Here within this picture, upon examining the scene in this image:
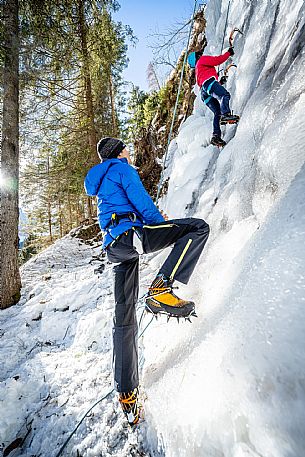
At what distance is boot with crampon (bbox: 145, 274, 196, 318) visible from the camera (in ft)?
6.46

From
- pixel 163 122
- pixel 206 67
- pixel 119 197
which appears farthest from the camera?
pixel 163 122

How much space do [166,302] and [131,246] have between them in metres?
0.56

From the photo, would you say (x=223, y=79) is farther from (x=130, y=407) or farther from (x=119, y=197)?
(x=130, y=407)

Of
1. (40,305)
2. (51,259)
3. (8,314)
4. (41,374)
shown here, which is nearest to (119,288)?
(41,374)

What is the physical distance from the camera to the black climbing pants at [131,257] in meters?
2.05

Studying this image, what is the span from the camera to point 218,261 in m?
2.43

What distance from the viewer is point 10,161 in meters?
5.65

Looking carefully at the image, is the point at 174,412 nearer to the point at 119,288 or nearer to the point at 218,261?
the point at 119,288

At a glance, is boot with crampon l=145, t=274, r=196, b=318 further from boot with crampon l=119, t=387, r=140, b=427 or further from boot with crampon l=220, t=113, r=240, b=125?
boot with crampon l=220, t=113, r=240, b=125

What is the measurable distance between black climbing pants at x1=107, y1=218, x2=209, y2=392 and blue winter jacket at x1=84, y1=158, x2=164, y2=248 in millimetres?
146

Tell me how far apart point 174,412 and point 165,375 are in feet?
1.33

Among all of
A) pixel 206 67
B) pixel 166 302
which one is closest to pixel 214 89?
pixel 206 67

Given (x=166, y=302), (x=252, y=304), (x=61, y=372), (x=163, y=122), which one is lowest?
(x=61, y=372)

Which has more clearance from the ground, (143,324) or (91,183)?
(91,183)
